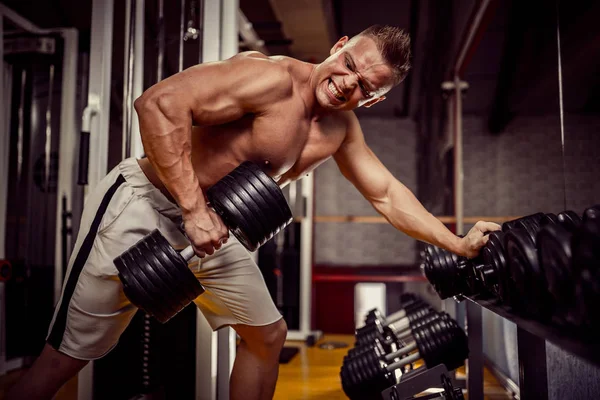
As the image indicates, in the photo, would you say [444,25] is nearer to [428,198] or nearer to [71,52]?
[428,198]

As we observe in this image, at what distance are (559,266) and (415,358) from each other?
127 centimetres

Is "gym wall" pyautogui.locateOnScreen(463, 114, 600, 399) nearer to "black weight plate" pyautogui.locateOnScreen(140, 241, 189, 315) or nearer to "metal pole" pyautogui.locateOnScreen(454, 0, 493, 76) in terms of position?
"metal pole" pyautogui.locateOnScreen(454, 0, 493, 76)

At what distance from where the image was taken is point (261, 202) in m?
1.24

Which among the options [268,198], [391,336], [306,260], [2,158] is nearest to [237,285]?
[268,198]

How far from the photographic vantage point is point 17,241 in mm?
3543

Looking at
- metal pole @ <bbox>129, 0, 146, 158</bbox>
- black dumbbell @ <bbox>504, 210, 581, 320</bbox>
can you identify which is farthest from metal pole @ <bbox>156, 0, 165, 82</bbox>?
black dumbbell @ <bbox>504, 210, 581, 320</bbox>

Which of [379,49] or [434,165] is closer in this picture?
[379,49]

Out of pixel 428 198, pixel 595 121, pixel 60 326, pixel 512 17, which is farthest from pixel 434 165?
pixel 60 326

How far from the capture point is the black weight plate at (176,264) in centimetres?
122

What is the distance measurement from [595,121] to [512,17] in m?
1.84

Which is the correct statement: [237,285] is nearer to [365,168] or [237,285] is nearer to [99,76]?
[365,168]

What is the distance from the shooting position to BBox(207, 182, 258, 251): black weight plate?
Result: 1.22 meters

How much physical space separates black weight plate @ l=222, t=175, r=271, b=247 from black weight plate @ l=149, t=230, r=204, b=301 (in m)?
0.19

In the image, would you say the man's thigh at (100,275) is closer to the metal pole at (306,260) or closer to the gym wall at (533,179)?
the gym wall at (533,179)
